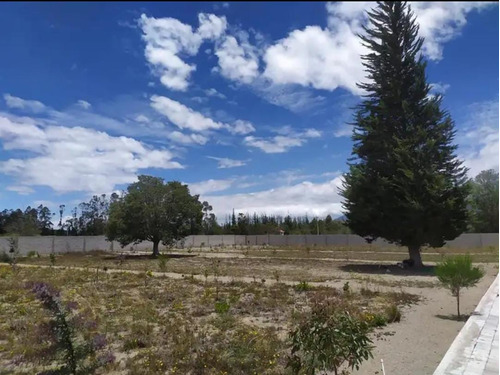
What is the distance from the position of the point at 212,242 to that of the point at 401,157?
44.2m

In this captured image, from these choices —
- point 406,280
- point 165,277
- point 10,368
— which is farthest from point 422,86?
point 10,368

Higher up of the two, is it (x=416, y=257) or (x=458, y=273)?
(x=458, y=273)

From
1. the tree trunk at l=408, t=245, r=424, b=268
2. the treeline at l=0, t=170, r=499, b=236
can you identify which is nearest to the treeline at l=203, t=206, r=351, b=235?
the treeline at l=0, t=170, r=499, b=236

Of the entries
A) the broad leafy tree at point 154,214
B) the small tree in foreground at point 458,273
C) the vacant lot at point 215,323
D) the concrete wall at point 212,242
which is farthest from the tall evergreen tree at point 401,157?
the concrete wall at point 212,242

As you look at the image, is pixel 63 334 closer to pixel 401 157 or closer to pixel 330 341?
pixel 330 341

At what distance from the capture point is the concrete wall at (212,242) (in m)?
43.0

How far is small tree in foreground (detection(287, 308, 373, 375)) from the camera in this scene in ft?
14.4

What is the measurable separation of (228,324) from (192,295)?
4.46 m

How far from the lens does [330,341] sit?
173 inches

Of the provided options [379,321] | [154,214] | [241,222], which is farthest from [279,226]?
[379,321]

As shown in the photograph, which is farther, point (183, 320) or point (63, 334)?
point (183, 320)

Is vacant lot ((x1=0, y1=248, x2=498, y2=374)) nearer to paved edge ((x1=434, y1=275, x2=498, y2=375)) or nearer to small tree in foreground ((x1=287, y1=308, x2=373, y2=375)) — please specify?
paved edge ((x1=434, y1=275, x2=498, y2=375))

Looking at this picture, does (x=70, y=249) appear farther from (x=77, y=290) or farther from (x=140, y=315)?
(x=140, y=315)

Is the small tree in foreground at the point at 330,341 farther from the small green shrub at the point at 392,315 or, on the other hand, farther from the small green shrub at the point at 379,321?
the small green shrub at the point at 392,315
